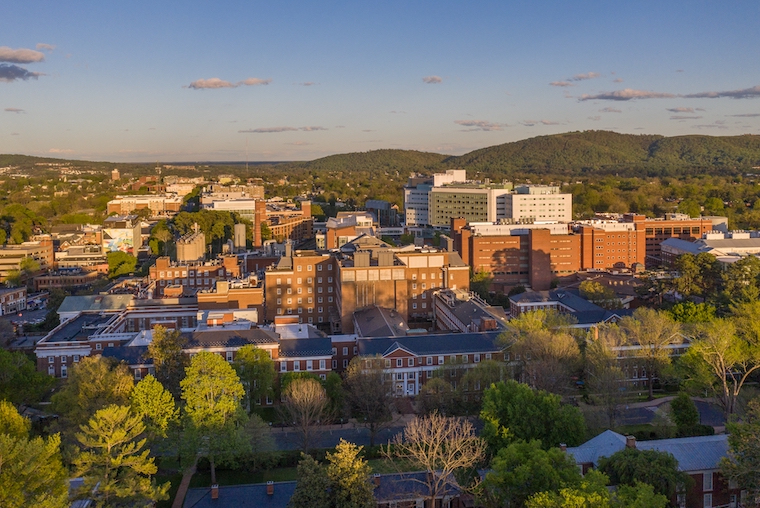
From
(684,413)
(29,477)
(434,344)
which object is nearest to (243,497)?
(29,477)

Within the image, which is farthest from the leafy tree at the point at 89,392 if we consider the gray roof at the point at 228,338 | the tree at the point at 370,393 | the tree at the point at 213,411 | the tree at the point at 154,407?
the tree at the point at 370,393

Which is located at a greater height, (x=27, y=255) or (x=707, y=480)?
(x=27, y=255)

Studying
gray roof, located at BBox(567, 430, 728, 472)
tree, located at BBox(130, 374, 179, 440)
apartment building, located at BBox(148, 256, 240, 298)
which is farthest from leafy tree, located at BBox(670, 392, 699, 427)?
apartment building, located at BBox(148, 256, 240, 298)

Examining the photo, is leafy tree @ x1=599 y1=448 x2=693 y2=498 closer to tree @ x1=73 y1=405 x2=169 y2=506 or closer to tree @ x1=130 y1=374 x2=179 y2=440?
tree @ x1=73 y1=405 x2=169 y2=506

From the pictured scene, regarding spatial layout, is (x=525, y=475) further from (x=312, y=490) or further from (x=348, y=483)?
(x=312, y=490)

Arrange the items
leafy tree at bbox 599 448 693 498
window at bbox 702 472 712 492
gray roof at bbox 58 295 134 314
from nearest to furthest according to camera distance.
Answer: leafy tree at bbox 599 448 693 498 → window at bbox 702 472 712 492 → gray roof at bbox 58 295 134 314

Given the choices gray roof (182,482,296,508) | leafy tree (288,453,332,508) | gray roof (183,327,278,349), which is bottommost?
gray roof (182,482,296,508)

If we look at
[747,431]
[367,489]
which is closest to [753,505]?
[747,431]

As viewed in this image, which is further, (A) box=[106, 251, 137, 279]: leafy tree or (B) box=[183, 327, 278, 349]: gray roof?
(A) box=[106, 251, 137, 279]: leafy tree
